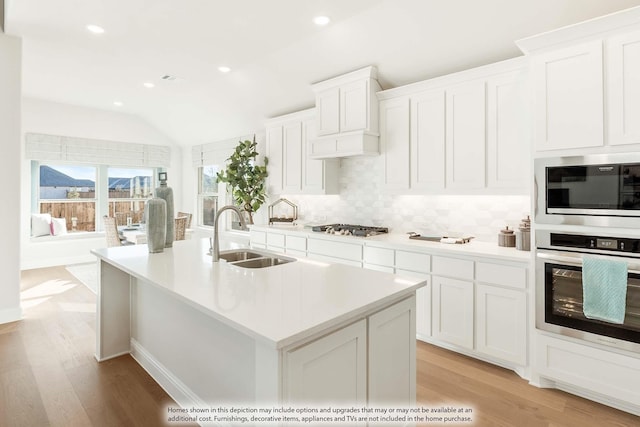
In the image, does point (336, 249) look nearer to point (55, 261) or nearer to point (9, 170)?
point (9, 170)

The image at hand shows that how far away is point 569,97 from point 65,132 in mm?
7466

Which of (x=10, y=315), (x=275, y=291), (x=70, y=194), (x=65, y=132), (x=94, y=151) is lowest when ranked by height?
(x=10, y=315)

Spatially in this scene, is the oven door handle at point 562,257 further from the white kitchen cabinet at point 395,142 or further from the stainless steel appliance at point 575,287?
the white kitchen cabinet at point 395,142

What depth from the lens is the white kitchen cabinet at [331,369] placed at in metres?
1.29

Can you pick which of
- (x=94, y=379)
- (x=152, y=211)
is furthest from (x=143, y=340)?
(x=152, y=211)

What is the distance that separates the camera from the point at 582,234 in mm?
2242

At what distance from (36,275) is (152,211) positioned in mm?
4607

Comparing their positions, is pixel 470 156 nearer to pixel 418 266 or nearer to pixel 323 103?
pixel 418 266

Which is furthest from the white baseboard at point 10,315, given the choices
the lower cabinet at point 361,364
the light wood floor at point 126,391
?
the lower cabinet at point 361,364


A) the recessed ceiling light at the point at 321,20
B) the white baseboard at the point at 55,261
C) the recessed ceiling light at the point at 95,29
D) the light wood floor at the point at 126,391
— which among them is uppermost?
the recessed ceiling light at the point at 95,29

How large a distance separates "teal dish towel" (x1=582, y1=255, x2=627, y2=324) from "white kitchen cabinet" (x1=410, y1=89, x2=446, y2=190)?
1.39 meters

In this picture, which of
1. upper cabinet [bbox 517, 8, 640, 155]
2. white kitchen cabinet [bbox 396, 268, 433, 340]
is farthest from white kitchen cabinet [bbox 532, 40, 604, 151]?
white kitchen cabinet [bbox 396, 268, 433, 340]

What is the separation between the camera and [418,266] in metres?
3.13

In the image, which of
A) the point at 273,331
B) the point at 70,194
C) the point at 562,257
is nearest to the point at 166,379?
the point at 273,331
